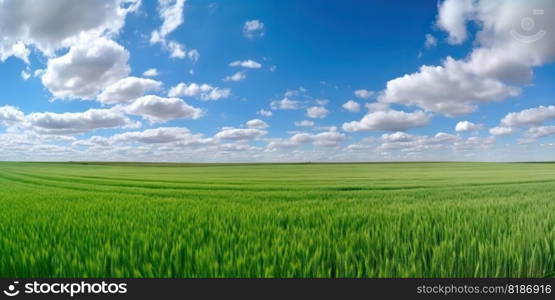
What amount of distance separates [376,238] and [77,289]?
2.29 meters

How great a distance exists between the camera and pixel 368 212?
3.90 m

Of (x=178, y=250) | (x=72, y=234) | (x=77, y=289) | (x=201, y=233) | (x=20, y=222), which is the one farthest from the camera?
(x=20, y=222)

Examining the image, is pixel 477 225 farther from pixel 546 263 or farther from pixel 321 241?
pixel 321 241

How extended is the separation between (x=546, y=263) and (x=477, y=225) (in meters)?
0.82

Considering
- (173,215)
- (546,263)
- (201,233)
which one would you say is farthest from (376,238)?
(173,215)

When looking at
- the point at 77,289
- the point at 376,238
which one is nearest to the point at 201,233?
the point at 77,289

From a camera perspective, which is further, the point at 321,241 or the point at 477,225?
the point at 477,225

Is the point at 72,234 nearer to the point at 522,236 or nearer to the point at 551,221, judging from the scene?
the point at 522,236

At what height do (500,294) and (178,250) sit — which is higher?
(178,250)

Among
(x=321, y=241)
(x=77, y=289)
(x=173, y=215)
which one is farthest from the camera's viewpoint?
(x=173, y=215)

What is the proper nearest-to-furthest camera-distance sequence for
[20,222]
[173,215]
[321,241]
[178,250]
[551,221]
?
[178,250] → [321,241] → [551,221] → [20,222] → [173,215]

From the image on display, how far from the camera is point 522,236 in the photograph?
2.62 metres

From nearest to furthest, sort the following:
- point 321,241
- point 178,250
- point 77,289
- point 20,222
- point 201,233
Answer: point 77,289
point 178,250
point 321,241
point 201,233
point 20,222

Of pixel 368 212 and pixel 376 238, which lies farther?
pixel 368 212
